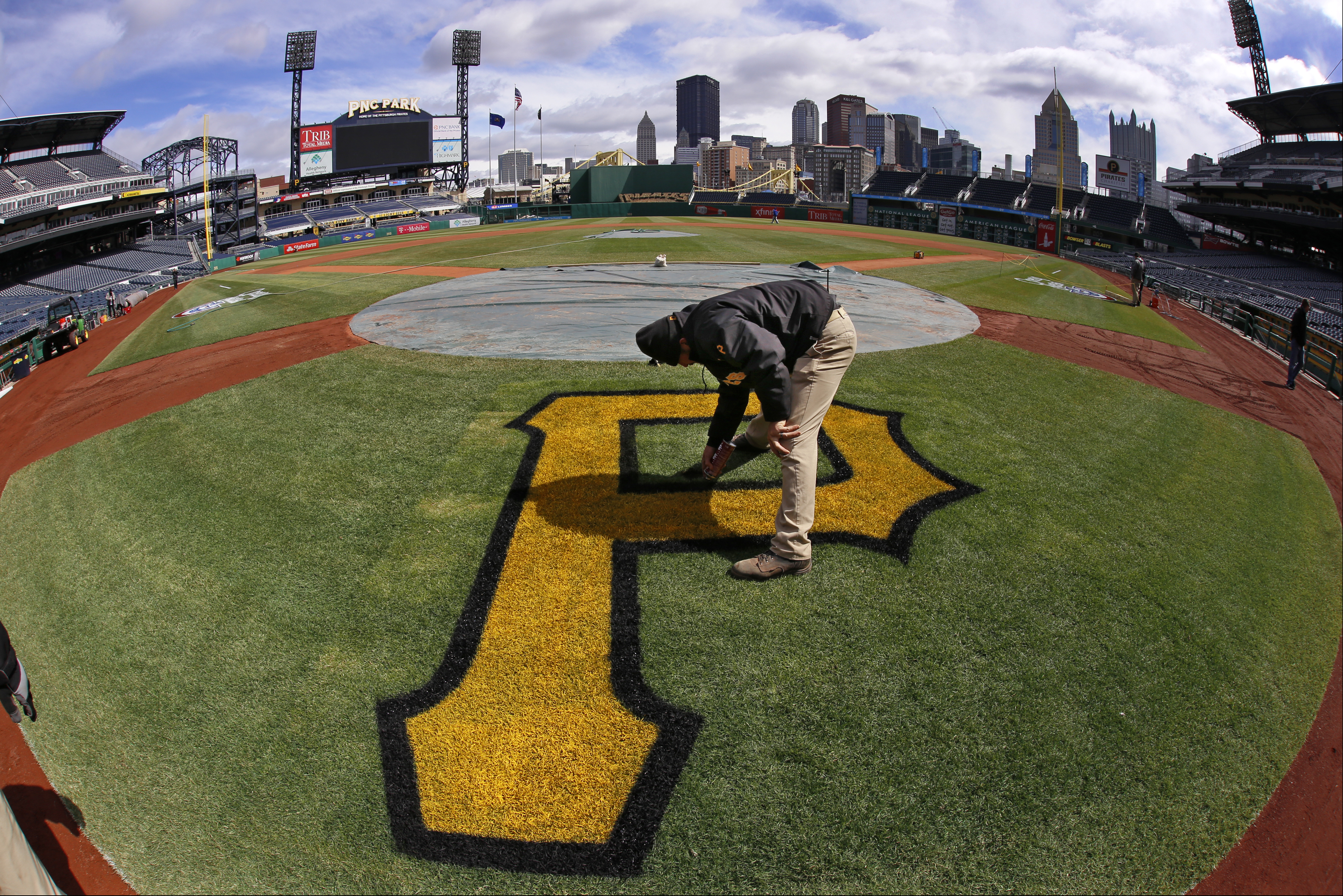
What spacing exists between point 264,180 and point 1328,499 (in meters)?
86.7

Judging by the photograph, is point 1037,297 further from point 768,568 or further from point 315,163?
Answer: point 315,163

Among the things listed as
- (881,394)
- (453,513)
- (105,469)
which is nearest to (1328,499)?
(881,394)

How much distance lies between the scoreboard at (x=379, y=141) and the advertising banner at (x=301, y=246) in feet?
104

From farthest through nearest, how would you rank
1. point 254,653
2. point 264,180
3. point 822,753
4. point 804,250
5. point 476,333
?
1. point 264,180
2. point 804,250
3. point 476,333
4. point 254,653
5. point 822,753

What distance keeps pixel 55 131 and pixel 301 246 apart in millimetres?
20454

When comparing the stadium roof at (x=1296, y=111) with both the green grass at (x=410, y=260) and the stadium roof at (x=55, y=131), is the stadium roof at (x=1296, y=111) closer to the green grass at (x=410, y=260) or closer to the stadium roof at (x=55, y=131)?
the green grass at (x=410, y=260)

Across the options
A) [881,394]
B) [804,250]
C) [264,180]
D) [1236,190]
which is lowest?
[881,394]

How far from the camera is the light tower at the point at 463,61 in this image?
3292 inches

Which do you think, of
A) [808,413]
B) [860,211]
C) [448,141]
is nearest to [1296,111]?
[860,211]

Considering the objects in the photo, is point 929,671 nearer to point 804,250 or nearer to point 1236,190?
point 804,250

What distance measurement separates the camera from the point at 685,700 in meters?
4.69

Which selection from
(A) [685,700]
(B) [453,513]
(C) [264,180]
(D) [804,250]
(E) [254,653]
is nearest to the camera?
(A) [685,700]

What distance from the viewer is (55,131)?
4862cm

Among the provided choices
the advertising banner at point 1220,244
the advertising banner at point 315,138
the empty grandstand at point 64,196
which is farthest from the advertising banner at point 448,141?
the advertising banner at point 1220,244
